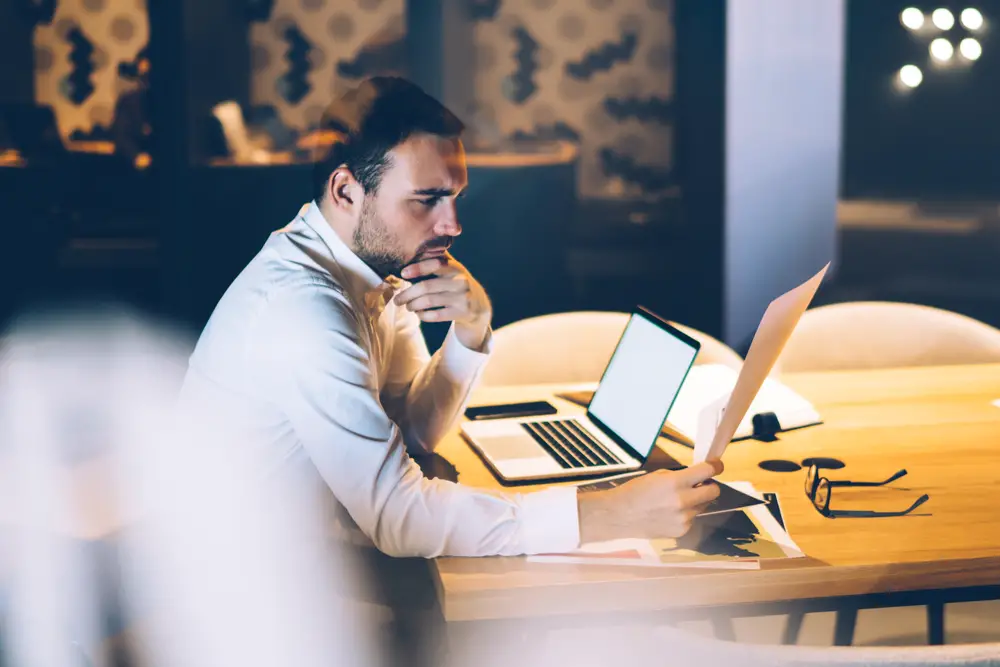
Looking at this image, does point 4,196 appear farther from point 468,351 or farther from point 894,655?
point 894,655

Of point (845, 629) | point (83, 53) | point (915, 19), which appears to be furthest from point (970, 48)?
point (83, 53)

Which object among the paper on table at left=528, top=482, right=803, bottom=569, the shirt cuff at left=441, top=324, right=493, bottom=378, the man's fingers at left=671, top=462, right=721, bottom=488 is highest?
the shirt cuff at left=441, top=324, right=493, bottom=378

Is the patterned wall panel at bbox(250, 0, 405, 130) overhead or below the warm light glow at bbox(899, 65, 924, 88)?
overhead

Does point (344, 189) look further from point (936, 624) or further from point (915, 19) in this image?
point (915, 19)

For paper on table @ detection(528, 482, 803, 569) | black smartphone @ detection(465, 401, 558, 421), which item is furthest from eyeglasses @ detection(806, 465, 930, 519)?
black smartphone @ detection(465, 401, 558, 421)

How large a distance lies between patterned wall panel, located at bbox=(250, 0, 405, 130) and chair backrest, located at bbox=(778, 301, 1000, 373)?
293 inches

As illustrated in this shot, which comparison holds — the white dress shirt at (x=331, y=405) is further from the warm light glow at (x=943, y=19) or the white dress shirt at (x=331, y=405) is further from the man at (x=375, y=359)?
the warm light glow at (x=943, y=19)

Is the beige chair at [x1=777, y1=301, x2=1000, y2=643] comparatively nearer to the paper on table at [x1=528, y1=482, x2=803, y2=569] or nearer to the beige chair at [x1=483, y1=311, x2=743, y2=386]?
the beige chair at [x1=483, y1=311, x2=743, y2=386]

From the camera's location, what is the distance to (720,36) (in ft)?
12.1

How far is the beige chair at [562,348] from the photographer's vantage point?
2.60 m

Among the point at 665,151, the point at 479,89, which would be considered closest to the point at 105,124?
the point at 479,89

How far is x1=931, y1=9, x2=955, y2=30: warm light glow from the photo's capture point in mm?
4410

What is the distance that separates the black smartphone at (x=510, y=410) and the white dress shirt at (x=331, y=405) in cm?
44

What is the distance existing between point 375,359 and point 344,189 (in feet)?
0.98
